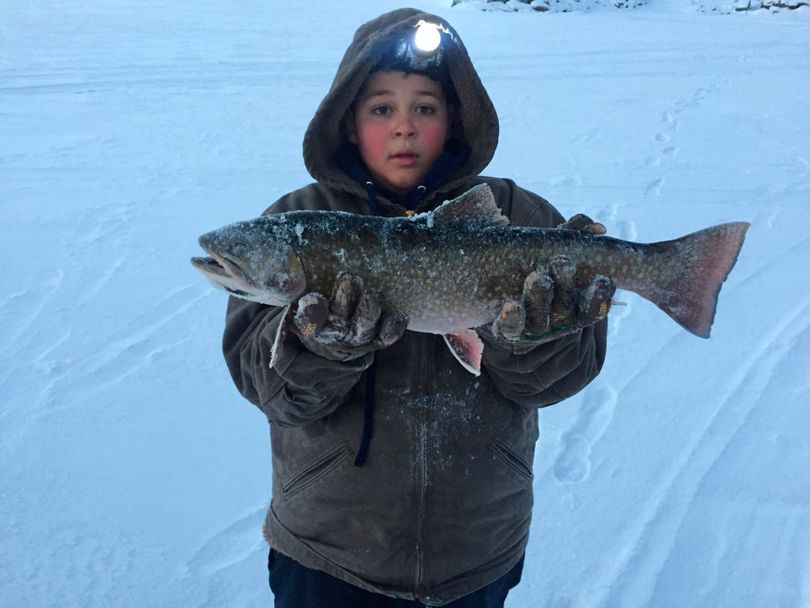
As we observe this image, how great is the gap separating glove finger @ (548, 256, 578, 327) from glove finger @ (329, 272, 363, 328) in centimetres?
55

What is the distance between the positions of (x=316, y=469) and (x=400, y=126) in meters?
1.11

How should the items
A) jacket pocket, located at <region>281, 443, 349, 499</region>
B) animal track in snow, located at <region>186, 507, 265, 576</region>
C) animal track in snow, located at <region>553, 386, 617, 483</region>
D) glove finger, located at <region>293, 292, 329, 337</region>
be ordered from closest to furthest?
glove finger, located at <region>293, 292, 329, 337</region>, jacket pocket, located at <region>281, 443, 349, 499</region>, animal track in snow, located at <region>186, 507, 265, 576</region>, animal track in snow, located at <region>553, 386, 617, 483</region>

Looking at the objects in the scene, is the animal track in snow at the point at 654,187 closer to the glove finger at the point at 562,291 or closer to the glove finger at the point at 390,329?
the glove finger at the point at 562,291

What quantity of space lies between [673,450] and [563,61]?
1110 cm

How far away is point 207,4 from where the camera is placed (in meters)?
19.8

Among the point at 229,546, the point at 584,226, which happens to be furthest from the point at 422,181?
the point at 229,546

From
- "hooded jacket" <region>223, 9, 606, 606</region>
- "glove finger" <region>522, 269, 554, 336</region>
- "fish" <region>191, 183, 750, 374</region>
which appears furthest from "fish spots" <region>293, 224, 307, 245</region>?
"glove finger" <region>522, 269, 554, 336</region>

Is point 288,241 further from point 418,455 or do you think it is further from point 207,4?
point 207,4

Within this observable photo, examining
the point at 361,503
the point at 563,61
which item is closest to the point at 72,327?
the point at 361,503

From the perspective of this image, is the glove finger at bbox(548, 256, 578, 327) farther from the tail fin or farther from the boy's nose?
the boy's nose

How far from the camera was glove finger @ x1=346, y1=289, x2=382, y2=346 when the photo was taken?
75.9 inches

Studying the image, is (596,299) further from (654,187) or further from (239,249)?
(654,187)

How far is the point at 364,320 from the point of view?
192 cm

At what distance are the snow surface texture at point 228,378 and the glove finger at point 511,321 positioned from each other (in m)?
1.54
